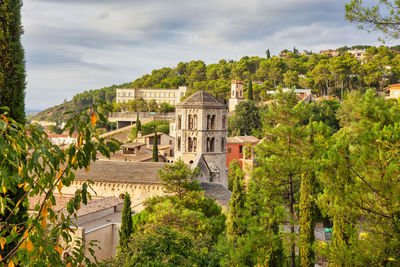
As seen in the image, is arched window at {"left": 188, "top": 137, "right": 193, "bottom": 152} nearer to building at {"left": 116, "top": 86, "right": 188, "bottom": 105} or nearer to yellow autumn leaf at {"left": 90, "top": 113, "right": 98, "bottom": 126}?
yellow autumn leaf at {"left": 90, "top": 113, "right": 98, "bottom": 126}

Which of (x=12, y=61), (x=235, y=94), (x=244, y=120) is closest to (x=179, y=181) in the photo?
(x=12, y=61)

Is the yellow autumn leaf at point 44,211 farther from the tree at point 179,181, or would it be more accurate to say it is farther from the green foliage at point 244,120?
the green foliage at point 244,120

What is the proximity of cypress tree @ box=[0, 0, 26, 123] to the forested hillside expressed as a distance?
132ft

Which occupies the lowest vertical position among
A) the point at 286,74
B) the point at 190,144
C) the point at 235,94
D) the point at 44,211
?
the point at 190,144

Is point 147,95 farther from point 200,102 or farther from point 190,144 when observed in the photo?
point 200,102

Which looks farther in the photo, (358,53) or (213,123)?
(358,53)

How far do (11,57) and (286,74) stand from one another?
300 feet

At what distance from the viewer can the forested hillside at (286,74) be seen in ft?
244

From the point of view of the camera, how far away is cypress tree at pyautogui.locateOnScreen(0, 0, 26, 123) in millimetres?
7688

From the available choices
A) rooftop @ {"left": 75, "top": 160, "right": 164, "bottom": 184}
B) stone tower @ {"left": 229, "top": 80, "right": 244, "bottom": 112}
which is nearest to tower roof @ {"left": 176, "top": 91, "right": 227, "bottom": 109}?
rooftop @ {"left": 75, "top": 160, "right": 164, "bottom": 184}

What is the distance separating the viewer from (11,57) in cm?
782

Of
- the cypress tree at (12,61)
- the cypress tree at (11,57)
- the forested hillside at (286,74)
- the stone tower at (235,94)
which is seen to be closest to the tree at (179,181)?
the cypress tree at (12,61)

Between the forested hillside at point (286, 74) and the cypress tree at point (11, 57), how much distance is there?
132 ft

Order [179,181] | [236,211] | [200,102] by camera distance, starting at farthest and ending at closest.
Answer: [200,102]
[179,181]
[236,211]
